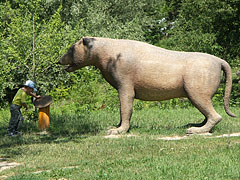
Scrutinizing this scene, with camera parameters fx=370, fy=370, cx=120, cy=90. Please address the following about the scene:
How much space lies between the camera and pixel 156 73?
26.6ft

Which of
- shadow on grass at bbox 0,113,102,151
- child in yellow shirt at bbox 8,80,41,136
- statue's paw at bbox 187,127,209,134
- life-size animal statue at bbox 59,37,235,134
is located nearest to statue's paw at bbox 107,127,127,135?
life-size animal statue at bbox 59,37,235,134

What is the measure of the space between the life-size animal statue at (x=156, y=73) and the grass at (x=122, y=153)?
2.19ft

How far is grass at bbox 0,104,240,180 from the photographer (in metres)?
4.98

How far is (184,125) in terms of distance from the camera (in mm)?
9234

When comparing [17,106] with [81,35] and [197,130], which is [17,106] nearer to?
[197,130]

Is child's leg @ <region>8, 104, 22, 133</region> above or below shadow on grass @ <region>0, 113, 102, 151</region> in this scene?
above

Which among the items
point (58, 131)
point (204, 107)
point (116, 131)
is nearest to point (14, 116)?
point (58, 131)

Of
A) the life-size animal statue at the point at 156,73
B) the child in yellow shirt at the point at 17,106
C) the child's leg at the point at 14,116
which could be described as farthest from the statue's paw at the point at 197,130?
the child's leg at the point at 14,116

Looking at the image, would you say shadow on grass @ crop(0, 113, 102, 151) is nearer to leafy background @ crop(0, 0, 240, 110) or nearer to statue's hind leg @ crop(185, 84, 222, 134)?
leafy background @ crop(0, 0, 240, 110)

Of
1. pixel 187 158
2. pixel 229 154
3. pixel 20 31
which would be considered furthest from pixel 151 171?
pixel 20 31

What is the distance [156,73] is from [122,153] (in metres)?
2.46

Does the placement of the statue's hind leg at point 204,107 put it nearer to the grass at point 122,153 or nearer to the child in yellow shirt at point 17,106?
the grass at point 122,153

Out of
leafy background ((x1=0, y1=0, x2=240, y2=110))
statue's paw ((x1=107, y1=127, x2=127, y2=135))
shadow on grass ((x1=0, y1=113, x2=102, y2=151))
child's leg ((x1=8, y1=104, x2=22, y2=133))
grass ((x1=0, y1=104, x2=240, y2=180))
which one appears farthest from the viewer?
leafy background ((x1=0, y1=0, x2=240, y2=110))

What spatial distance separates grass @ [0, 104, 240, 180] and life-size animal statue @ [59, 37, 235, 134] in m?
0.67
